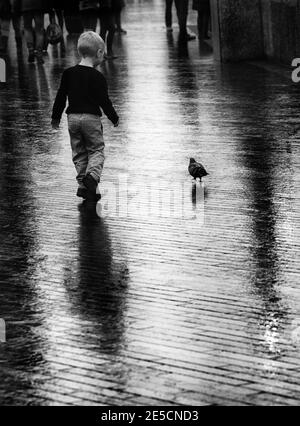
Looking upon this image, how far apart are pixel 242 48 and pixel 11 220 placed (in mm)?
11702

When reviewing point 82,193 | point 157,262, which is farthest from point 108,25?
point 157,262

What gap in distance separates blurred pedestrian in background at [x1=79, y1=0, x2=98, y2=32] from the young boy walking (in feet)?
48.3

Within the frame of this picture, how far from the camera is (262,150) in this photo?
12.5m

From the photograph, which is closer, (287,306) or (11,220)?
(287,306)

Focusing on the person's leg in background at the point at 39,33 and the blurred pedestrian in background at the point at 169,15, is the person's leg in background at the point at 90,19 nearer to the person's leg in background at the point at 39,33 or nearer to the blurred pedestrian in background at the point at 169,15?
the blurred pedestrian in background at the point at 169,15

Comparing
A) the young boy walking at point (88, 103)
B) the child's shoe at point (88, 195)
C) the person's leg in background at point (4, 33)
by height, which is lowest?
the person's leg in background at point (4, 33)

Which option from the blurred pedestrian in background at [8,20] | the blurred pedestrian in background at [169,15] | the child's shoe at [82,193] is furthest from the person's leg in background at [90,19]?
the child's shoe at [82,193]

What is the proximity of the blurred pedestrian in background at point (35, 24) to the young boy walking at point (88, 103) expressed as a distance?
469 inches

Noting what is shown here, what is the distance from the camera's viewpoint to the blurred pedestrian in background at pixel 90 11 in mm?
25766

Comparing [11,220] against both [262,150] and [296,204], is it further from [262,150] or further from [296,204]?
[262,150]

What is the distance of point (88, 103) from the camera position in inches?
421

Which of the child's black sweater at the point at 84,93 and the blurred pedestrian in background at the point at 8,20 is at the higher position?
the child's black sweater at the point at 84,93

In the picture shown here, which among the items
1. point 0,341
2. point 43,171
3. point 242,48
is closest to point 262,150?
point 43,171
